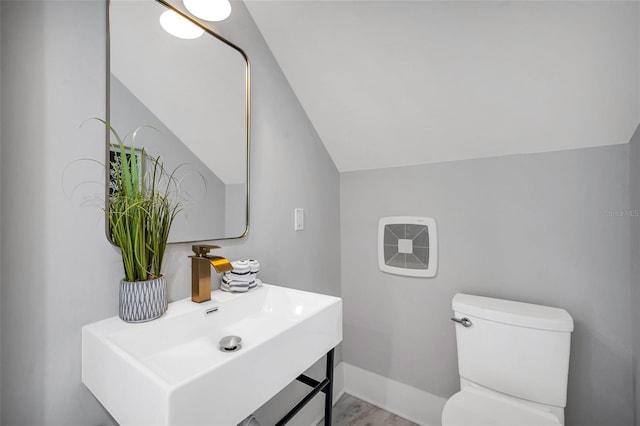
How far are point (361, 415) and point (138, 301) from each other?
1.59 metres

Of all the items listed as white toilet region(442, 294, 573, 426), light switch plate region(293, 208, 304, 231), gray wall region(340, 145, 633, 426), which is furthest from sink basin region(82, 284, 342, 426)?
gray wall region(340, 145, 633, 426)

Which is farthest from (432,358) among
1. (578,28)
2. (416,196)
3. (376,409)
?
(578,28)

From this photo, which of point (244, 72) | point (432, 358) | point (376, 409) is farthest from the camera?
point (376, 409)

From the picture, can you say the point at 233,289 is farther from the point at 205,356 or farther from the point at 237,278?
the point at 205,356

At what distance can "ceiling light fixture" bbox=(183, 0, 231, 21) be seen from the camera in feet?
3.63

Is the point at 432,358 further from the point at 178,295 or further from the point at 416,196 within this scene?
the point at 178,295

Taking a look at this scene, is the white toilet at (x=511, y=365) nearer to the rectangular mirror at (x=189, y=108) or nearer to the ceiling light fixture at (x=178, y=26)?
the rectangular mirror at (x=189, y=108)

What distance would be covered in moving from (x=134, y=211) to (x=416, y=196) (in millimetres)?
1436

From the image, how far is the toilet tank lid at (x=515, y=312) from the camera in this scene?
48.4 inches

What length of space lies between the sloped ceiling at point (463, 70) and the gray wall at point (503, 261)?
0.15m

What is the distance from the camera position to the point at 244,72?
1337 mm

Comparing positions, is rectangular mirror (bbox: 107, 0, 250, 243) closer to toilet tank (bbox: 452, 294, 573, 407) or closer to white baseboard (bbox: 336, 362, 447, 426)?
toilet tank (bbox: 452, 294, 573, 407)

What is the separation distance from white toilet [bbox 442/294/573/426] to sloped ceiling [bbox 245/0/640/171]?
0.79 metres

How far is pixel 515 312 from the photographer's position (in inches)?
51.6
